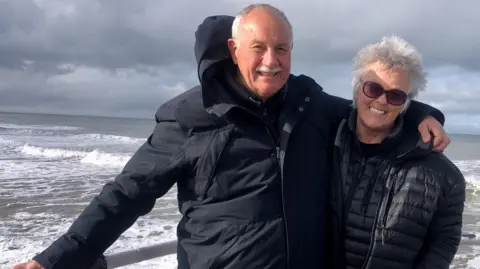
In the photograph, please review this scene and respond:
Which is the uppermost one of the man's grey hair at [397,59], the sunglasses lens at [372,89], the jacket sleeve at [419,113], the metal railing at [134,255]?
the man's grey hair at [397,59]

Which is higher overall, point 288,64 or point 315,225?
point 288,64

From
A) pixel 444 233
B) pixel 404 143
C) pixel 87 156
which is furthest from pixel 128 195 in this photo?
pixel 87 156

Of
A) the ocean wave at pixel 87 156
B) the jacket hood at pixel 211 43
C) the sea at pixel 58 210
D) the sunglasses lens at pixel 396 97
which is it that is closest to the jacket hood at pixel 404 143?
the sunglasses lens at pixel 396 97

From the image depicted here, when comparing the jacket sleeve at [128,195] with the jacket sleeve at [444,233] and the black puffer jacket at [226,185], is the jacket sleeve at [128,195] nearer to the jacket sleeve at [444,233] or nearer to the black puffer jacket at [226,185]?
the black puffer jacket at [226,185]

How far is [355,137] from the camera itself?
2279 millimetres

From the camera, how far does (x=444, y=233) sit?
209 centimetres

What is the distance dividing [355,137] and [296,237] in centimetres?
60

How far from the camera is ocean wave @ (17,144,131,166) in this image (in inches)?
788

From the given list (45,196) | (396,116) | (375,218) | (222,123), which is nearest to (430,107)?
(396,116)

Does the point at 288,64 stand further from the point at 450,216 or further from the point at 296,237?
the point at 450,216

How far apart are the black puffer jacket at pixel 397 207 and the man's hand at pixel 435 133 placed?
35 millimetres

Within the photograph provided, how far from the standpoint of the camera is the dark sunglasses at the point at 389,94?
2.18 metres

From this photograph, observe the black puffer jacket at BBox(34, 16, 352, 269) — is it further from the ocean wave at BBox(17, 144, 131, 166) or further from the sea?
the ocean wave at BBox(17, 144, 131, 166)

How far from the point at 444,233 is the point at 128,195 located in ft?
4.91
